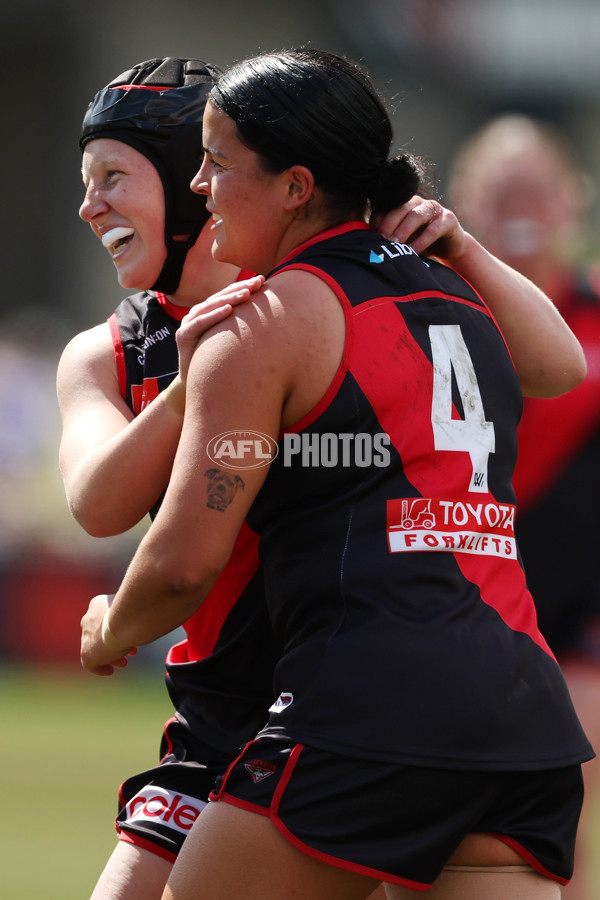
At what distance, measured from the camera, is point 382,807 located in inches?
80.2

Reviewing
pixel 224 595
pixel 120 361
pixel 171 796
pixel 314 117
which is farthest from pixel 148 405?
pixel 171 796

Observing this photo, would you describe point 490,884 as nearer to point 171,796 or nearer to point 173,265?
point 171,796

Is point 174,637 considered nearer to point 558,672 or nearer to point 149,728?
point 149,728

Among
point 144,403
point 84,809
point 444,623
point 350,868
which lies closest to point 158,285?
point 144,403

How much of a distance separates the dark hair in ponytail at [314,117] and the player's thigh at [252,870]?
1.22m

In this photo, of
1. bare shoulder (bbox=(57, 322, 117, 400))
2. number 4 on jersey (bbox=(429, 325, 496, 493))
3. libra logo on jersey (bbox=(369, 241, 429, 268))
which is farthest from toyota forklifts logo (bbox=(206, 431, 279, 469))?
bare shoulder (bbox=(57, 322, 117, 400))

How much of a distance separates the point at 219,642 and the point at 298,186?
111cm

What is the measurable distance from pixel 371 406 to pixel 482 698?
0.54m

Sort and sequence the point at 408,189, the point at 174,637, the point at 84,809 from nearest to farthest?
the point at 408,189
the point at 84,809
the point at 174,637

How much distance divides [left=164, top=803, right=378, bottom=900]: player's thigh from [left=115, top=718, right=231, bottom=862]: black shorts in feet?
2.15

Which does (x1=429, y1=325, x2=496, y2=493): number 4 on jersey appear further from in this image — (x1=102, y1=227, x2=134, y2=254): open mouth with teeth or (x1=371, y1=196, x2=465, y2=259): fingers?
(x1=102, y1=227, x2=134, y2=254): open mouth with teeth

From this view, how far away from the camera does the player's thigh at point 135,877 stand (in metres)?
2.70

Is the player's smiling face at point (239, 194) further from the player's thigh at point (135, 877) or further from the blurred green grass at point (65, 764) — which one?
the blurred green grass at point (65, 764)

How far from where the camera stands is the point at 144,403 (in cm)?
299
